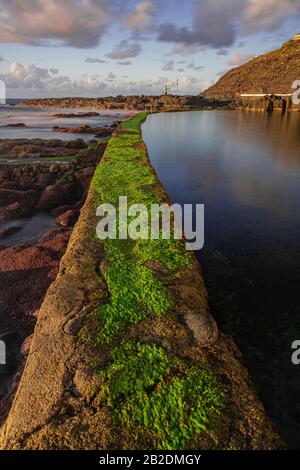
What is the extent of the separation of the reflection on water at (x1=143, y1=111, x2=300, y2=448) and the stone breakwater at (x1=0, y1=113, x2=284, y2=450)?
128cm

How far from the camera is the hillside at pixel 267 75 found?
102812 mm

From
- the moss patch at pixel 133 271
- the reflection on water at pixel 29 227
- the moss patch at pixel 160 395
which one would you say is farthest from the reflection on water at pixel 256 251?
the reflection on water at pixel 29 227

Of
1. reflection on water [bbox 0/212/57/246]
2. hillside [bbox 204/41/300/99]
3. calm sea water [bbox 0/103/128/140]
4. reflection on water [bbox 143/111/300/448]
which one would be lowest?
reflection on water [bbox 0/212/57/246]

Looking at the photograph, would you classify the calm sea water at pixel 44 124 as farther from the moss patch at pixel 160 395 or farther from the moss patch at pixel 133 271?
the moss patch at pixel 160 395

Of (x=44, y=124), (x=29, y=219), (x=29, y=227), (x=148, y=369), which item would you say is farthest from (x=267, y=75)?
(x=148, y=369)

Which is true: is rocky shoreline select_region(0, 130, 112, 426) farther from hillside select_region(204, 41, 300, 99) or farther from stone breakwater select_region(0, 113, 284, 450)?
hillside select_region(204, 41, 300, 99)

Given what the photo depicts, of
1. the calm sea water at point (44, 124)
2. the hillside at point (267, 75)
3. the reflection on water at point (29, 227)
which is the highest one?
the hillside at point (267, 75)


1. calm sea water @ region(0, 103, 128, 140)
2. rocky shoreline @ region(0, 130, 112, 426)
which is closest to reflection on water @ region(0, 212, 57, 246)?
rocky shoreline @ region(0, 130, 112, 426)

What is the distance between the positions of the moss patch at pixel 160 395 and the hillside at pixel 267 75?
10748cm

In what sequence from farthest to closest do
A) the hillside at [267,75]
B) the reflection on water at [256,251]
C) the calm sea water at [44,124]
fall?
1. the hillside at [267,75]
2. the calm sea water at [44,124]
3. the reflection on water at [256,251]

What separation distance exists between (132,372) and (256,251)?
772 cm

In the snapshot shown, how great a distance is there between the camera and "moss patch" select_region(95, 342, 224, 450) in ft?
14.1

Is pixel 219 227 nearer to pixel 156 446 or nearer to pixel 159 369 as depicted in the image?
pixel 159 369

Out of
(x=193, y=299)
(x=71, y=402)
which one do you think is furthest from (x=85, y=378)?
(x=193, y=299)
